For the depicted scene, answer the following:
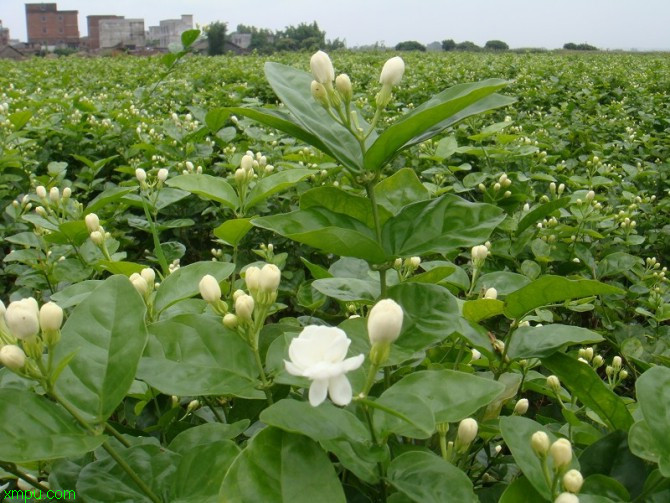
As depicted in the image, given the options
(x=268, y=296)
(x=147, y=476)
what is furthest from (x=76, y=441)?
(x=268, y=296)

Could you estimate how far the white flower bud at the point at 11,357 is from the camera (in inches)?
28.8

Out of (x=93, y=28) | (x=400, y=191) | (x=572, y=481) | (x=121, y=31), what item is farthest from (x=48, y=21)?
(x=572, y=481)

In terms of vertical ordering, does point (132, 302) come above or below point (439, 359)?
above

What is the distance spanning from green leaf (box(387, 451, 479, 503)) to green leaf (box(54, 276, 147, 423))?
35 centimetres

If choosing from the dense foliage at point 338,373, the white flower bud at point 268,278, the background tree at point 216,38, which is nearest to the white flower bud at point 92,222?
the dense foliage at point 338,373

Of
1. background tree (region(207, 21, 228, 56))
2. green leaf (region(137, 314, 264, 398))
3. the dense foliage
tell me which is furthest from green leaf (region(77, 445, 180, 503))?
background tree (region(207, 21, 228, 56))

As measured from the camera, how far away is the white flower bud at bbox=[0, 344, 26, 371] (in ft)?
2.40

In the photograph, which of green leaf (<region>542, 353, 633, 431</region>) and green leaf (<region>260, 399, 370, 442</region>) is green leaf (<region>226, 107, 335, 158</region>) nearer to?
green leaf (<region>260, 399, 370, 442</region>)

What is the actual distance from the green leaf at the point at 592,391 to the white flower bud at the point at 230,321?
52 centimetres

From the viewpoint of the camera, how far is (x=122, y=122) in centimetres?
349

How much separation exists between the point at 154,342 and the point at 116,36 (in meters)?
38.4

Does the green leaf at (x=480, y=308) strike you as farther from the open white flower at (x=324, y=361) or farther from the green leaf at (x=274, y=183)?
the green leaf at (x=274, y=183)

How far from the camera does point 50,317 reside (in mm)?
785

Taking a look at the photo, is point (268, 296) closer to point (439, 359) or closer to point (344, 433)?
point (344, 433)
